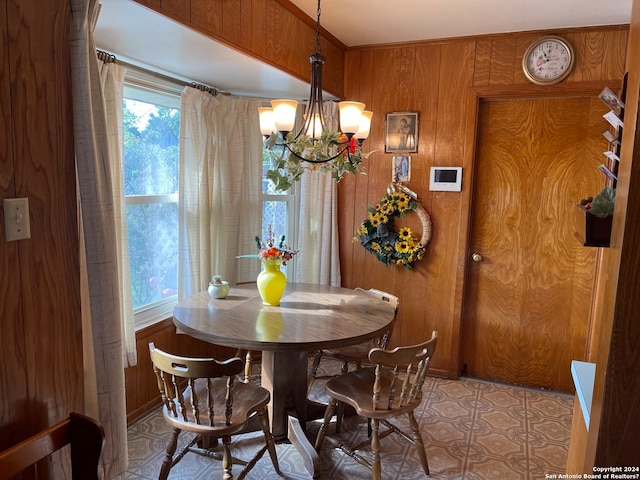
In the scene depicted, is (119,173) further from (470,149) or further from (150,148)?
(470,149)

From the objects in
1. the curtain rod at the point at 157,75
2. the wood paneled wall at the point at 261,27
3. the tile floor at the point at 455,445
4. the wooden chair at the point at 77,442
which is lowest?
the tile floor at the point at 455,445

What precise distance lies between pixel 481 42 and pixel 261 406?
2.72 m

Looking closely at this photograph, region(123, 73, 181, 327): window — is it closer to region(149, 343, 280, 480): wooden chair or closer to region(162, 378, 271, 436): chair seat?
region(162, 378, 271, 436): chair seat

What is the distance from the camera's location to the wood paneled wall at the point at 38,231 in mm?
1267

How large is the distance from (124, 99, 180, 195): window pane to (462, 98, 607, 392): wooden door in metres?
2.14

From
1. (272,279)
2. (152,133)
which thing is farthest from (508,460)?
(152,133)

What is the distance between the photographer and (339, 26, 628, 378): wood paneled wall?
3127mm

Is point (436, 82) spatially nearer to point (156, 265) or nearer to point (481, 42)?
point (481, 42)

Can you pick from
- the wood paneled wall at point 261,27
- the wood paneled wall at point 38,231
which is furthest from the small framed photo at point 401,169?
the wood paneled wall at point 38,231

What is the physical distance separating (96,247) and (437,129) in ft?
8.29

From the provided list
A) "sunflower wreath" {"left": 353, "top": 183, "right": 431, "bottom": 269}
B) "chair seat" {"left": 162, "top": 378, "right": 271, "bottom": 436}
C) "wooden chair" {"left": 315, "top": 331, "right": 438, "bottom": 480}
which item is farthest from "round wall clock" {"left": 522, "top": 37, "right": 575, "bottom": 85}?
"chair seat" {"left": 162, "top": 378, "right": 271, "bottom": 436}

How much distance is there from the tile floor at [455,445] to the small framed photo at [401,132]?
175 centimetres

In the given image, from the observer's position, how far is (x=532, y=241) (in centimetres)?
331

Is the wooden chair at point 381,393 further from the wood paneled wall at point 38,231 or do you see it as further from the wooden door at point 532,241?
the wooden door at point 532,241
